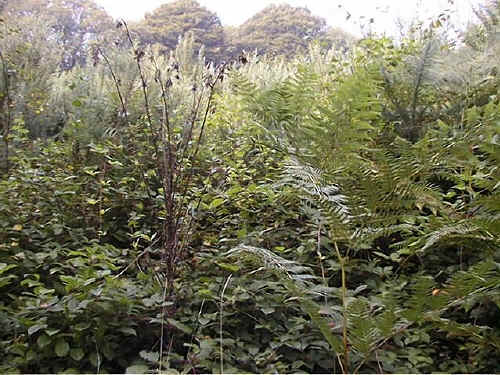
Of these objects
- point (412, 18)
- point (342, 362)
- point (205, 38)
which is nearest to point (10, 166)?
point (342, 362)

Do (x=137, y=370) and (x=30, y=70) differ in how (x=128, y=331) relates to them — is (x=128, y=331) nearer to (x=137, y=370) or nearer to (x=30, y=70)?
(x=137, y=370)

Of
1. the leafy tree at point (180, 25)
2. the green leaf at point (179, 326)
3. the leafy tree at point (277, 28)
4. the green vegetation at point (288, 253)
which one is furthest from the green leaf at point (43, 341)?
the leafy tree at point (277, 28)

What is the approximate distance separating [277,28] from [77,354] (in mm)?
14759

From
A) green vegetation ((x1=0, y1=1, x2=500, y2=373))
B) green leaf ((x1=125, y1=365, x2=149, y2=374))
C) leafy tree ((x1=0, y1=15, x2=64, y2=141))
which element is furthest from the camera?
leafy tree ((x1=0, y1=15, x2=64, y2=141))

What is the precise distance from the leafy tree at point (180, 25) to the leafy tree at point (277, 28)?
2.77 feet

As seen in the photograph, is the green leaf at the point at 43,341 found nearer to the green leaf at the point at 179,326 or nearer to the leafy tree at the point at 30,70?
the green leaf at the point at 179,326

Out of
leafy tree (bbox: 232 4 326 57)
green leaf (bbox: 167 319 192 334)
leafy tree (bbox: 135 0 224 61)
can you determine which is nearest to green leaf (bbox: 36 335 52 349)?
green leaf (bbox: 167 319 192 334)

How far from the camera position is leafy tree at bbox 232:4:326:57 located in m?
13.5

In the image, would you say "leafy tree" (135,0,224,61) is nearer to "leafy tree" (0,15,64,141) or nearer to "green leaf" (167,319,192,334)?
"leafy tree" (0,15,64,141)

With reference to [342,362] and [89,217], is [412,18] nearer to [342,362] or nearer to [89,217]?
[89,217]

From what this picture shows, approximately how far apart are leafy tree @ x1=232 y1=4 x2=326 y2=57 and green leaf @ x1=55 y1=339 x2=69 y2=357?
12.6 metres

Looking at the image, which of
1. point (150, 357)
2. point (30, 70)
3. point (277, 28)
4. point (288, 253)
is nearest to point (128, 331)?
point (150, 357)

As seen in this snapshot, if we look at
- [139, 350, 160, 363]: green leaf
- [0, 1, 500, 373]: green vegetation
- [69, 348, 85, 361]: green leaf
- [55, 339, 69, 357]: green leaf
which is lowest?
[69, 348, 85, 361]: green leaf

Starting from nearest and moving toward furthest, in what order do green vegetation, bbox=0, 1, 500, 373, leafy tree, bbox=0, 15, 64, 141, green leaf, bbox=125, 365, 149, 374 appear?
green leaf, bbox=125, 365, 149, 374 → green vegetation, bbox=0, 1, 500, 373 → leafy tree, bbox=0, 15, 64, 141
